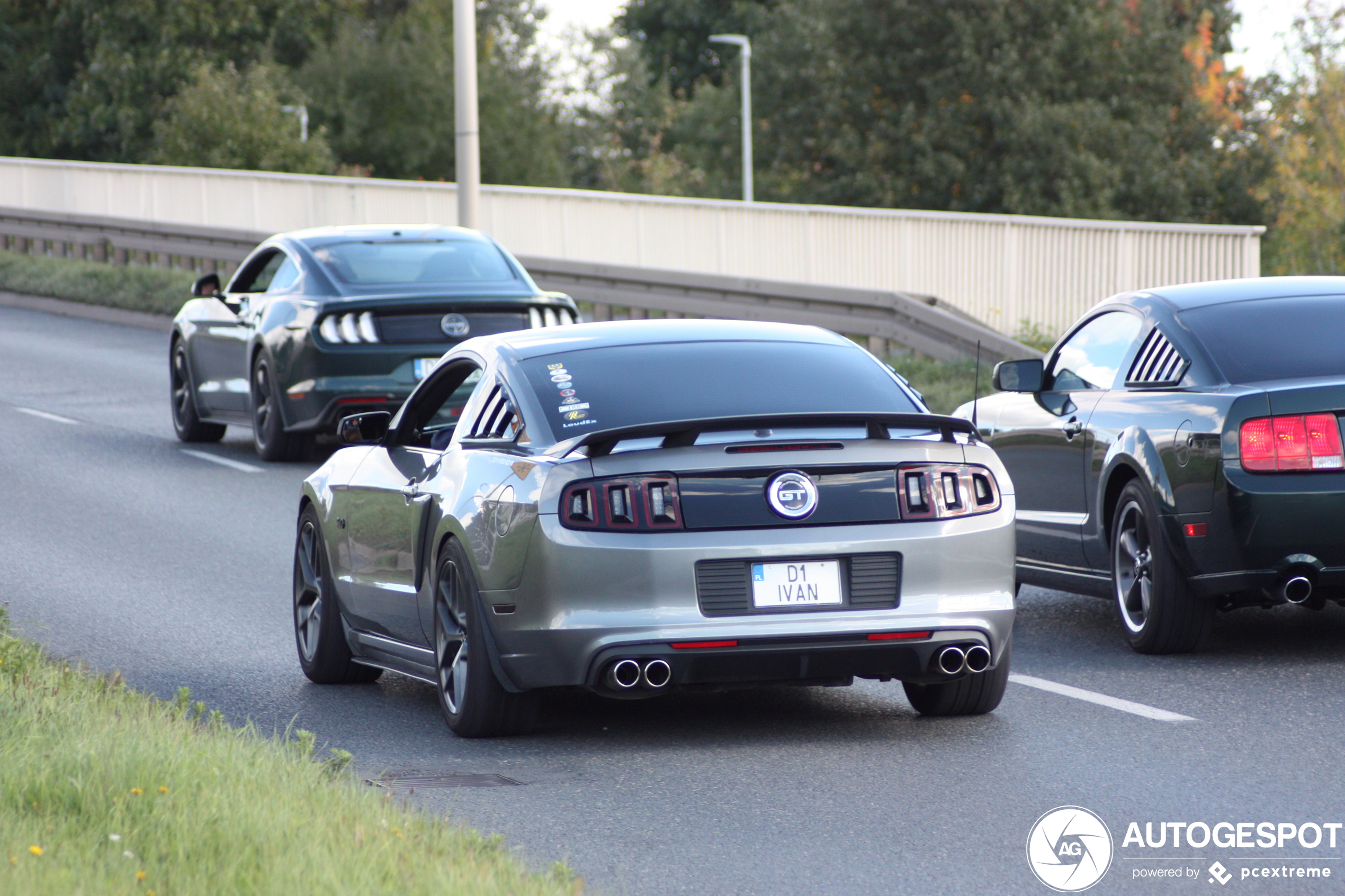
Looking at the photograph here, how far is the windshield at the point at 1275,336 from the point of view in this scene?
8.73 metres

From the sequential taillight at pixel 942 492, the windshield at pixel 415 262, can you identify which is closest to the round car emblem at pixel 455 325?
the windshield at pixel 415 262

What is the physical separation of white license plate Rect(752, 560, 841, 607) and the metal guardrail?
6656mm

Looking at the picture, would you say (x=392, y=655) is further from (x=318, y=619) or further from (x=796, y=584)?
(x=796, y=584)

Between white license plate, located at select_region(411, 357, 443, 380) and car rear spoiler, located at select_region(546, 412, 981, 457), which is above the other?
car rear spoiler, located at select_region(546, 412, 981, 457)

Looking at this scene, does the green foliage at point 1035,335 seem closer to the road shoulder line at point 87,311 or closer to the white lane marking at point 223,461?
the white lane marking at point 223,461

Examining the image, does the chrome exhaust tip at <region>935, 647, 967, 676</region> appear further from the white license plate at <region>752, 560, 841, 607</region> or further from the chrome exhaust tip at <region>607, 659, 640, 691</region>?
the chrome exhaust tip at <region>607, 659, 640, 691</region>

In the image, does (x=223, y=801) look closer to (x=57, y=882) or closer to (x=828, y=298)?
(x=57, y=882)

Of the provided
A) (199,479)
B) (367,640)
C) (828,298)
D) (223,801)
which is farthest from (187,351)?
(223,801)

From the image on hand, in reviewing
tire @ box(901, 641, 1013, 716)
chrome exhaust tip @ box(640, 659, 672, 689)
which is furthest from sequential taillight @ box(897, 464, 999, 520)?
chrome exhaust tip @ box(640, 659, 672, 689)

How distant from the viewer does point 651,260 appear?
2889 centimetres

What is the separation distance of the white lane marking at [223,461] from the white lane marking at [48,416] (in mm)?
2113

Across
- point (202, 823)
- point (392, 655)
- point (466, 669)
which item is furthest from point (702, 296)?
point (202, 823)

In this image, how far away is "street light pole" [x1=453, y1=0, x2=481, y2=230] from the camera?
22.5 meters

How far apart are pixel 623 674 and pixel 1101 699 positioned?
206 cm
